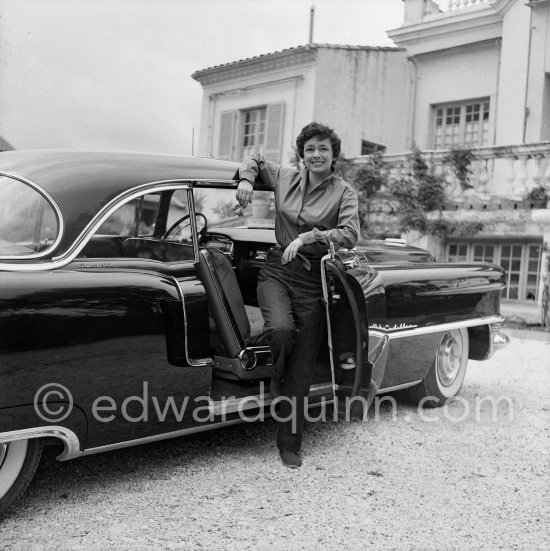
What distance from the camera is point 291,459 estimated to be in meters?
3.94

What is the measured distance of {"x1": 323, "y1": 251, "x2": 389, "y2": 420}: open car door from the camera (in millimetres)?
3721

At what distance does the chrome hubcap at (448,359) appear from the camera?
18.1ft

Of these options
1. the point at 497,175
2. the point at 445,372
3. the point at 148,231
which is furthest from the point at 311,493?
the point at 497,175

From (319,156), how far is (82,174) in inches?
56.6

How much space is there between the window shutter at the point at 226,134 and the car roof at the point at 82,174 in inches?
559

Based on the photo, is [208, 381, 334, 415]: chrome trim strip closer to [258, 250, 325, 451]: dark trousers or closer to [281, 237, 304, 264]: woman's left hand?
[258, 250, 325, 451]: dark trousers

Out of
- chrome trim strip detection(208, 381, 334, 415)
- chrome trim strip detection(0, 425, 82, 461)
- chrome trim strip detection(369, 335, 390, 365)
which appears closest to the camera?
chrome trim strip detection(0, 425, 82, 461)

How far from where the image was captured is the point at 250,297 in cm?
465

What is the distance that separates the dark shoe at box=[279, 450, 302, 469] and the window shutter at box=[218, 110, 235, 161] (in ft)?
46.6

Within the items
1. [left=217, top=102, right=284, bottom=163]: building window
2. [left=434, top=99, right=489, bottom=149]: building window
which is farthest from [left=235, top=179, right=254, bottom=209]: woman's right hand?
[left=217, top=102, right=284, bottom=163]: building window

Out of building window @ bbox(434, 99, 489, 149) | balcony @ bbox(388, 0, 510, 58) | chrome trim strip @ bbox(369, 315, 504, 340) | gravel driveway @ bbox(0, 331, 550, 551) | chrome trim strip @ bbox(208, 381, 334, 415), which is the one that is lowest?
gravel driveway @ bbox(0, 331, 550, 551)

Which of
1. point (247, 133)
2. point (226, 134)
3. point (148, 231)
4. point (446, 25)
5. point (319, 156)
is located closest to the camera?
point (148, 231)

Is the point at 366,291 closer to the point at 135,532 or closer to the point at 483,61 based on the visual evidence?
the point at 135,532

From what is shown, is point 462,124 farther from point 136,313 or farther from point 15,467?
point 15,467
